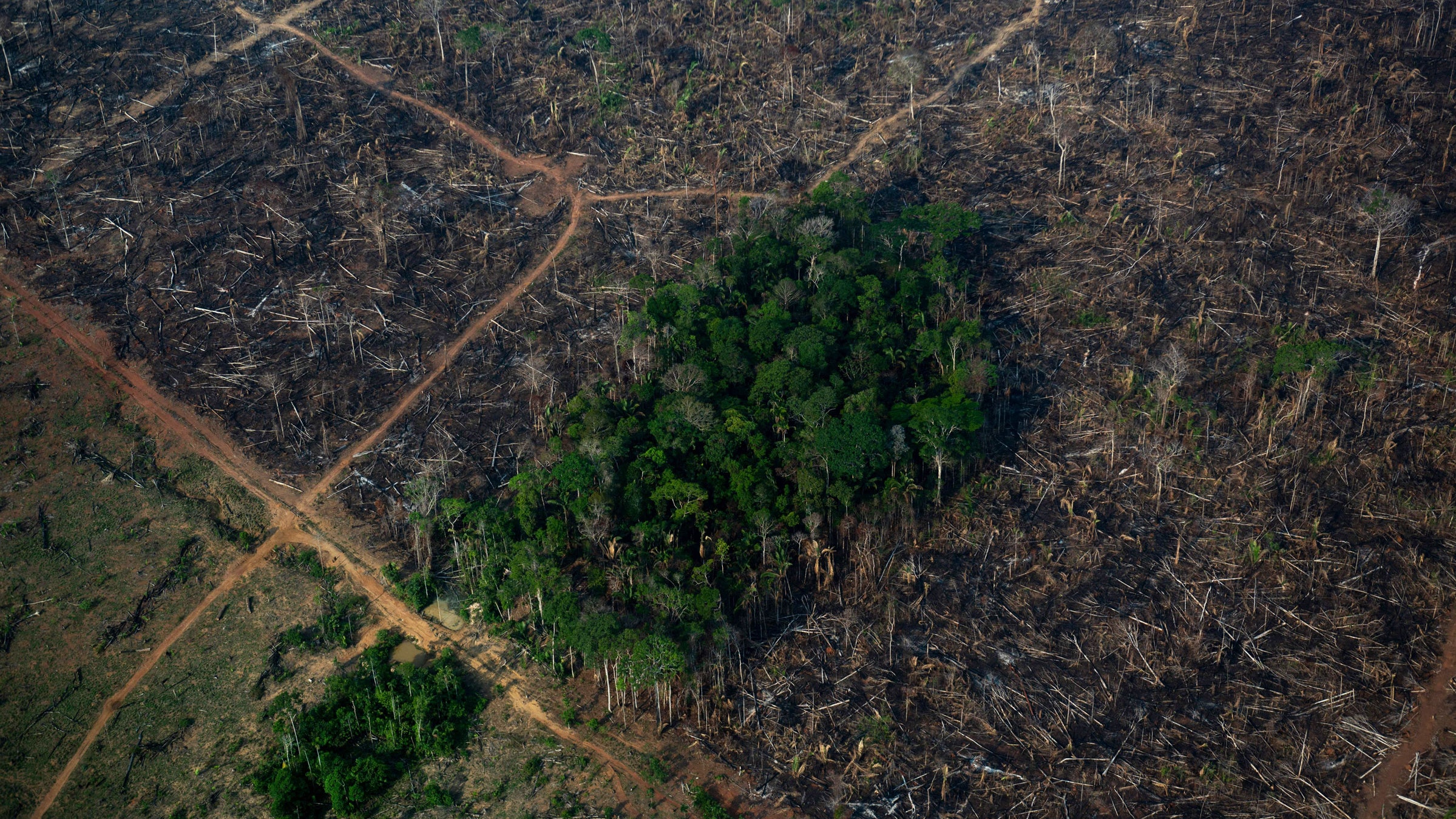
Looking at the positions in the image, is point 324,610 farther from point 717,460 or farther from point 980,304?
point 980,304

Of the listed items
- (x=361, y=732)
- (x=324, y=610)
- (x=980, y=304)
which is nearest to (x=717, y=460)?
(x=324, y=610)

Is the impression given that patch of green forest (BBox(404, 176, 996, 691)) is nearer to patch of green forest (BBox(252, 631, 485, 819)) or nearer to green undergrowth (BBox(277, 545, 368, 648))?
green undergrowth (BBox(277, 545, 368, 648))

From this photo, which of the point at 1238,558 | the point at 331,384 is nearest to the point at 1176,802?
the point at 1238,558

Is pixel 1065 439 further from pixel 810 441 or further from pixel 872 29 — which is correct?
pixel 872 29

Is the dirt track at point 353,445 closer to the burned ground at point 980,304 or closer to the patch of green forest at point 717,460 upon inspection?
the burned ground at point 980,304

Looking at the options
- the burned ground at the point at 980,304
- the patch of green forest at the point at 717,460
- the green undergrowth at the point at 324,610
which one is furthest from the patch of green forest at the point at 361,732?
the burned ground at the point at 980,304

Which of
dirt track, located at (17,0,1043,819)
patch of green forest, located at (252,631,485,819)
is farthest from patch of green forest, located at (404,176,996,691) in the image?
patch of green forest, located at (252,631,485,819)
